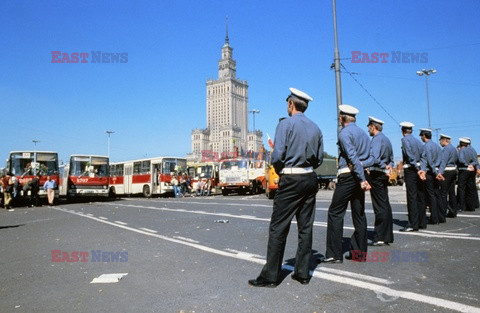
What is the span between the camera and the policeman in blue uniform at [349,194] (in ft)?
15.6

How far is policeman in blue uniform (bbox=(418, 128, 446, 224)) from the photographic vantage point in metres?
7.44

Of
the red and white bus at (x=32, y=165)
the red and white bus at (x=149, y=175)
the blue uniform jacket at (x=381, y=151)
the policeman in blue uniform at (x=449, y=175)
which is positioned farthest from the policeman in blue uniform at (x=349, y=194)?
the red and white bus at (x=149, y=175)

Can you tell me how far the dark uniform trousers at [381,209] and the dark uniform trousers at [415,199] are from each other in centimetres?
130

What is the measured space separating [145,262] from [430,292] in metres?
3.36

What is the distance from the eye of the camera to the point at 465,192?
9891 mm

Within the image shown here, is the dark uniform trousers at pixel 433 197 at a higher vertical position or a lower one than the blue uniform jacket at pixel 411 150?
lower

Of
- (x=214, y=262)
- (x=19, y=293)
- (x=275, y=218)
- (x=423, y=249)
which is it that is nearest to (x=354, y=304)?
(x=275, y=218)

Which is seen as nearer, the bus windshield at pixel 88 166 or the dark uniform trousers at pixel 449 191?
the dark uniform trousers at pixel 449 191

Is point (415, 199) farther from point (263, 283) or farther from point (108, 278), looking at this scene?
point (108, 278)

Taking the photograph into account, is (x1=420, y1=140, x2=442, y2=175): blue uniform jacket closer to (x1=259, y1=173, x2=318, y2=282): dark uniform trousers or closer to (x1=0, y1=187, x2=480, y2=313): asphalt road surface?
(x1=0, y1=187, x2=480, y2=313): asphalt road surface

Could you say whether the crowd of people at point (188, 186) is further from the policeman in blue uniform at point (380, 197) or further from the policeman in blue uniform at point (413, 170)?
the policeman in blue uniform at point (380, 197)

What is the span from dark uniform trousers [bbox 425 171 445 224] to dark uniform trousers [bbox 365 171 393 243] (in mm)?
2162

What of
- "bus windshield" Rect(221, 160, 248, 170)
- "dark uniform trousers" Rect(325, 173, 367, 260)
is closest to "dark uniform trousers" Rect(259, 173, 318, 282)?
"dark uniform trousers" Rect(325, 173, 367, 260)

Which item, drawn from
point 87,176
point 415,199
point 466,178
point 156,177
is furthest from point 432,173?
point 156,177
